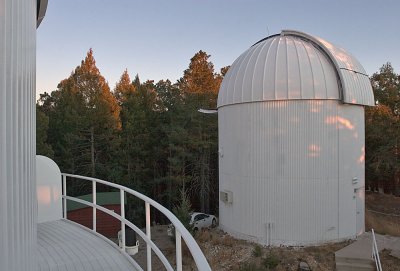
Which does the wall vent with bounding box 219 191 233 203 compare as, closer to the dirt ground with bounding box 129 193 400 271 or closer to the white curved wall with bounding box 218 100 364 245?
the white curved wall with bounding box 218 100 364 245

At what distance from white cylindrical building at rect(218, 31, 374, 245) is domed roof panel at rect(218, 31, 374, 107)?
0.12ft

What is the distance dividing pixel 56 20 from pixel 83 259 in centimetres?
875

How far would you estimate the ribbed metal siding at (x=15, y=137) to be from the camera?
177 cm

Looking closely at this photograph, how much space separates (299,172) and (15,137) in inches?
458

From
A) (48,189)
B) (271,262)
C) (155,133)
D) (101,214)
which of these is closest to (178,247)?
(48,189)

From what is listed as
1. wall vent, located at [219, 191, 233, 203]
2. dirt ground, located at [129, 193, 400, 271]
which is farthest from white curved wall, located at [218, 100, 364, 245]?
wall vent, located at [219, 191, 233, 203]

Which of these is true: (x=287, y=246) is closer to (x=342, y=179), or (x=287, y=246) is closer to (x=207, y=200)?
(x=342, y=179)

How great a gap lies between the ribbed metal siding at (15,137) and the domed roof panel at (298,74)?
36.6ft

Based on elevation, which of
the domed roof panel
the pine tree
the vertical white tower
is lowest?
the vertical white tower

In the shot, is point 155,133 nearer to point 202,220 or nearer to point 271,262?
point 202,220

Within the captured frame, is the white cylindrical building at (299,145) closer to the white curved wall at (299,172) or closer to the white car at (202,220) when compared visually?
the white curved wall at (299,172)

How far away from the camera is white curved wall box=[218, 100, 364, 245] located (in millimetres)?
12398

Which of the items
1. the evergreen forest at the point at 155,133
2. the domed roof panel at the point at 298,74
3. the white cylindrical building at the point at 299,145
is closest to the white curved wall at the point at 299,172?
the white cylindrical building at the point at 299,145

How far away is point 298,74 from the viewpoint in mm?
12438
